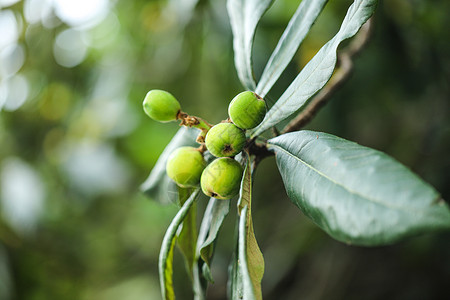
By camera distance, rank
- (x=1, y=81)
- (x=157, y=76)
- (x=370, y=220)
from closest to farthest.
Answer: (x=370, y=220) < (x=1, y=81) < (x=157, y=76)

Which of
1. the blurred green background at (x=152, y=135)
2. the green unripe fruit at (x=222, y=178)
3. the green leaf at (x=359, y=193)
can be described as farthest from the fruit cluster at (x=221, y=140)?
the blurred green background at (x=152, y=135)

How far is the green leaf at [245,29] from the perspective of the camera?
81 centimetres

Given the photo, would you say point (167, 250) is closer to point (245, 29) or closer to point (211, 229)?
point (211, 229)

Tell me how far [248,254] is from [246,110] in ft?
0.81

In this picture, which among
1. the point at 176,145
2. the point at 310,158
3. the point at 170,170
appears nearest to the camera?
the point at 310,158

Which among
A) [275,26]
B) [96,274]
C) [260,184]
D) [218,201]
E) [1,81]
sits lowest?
[96,274]

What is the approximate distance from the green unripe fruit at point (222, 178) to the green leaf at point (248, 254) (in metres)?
0.03

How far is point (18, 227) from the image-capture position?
1.72 meters

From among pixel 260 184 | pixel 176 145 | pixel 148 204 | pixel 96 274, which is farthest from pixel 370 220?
pixel 96 274

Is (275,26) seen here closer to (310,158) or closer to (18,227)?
(310,158)

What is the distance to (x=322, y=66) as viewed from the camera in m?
0.58

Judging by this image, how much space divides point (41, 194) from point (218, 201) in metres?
1.42

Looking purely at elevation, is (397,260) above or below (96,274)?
below

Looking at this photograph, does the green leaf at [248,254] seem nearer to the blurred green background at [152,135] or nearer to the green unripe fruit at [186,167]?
the green unripe fruit at [186,167]
